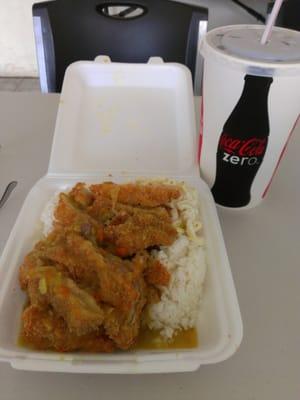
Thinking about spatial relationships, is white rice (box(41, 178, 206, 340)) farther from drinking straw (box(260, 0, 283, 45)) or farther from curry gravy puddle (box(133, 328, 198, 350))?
drinking straw (box(260, 0, 283, 45))

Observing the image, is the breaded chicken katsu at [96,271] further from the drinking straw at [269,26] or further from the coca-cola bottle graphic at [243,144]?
A: the drinking straw at [269,26]

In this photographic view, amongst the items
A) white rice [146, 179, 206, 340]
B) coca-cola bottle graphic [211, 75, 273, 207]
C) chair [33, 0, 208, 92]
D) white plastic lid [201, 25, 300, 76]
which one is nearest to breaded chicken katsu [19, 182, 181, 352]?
white rice [146, 179, 206, 340]

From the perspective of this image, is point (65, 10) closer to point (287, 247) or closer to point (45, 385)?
point (287, 247)

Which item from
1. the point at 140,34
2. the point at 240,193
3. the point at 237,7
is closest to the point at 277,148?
the point at 240,193

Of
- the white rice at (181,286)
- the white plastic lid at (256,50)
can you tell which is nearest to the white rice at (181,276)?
the white rice at (181,286)

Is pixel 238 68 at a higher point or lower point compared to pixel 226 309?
higher

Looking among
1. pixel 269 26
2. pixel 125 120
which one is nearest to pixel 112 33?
pixel 125 120

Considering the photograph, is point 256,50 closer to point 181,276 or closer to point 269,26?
point 269,26
